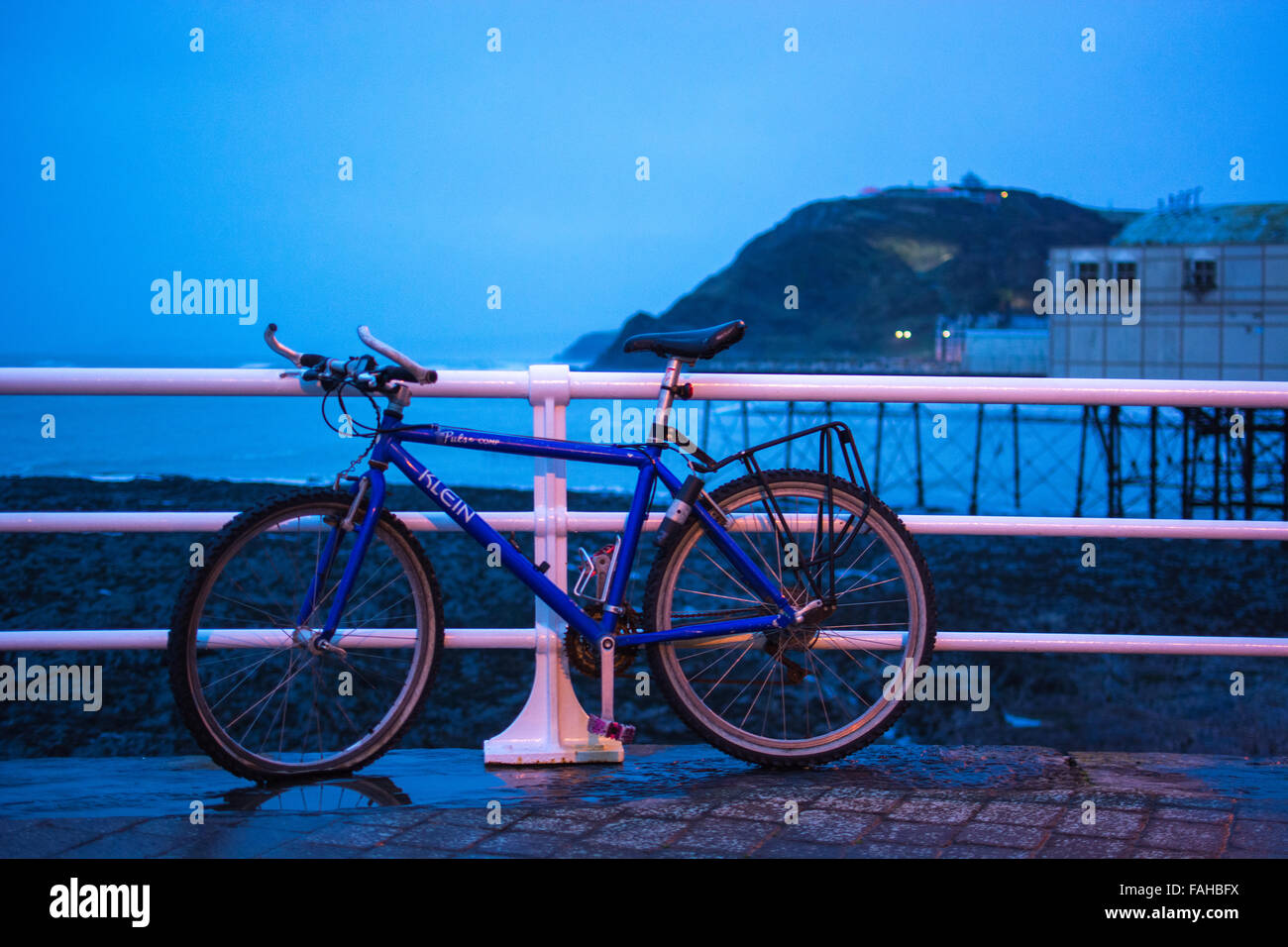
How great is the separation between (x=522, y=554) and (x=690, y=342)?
72 cm

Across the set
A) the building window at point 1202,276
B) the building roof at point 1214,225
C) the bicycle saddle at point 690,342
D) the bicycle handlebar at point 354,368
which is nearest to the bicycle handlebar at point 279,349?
the bicycle handlebar at point 354,368

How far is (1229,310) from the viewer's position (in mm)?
47344

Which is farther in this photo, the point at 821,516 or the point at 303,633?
the point at 821,516

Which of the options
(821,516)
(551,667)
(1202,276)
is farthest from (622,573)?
(1202,276)

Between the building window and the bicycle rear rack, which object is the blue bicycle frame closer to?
the bicycle rear rack

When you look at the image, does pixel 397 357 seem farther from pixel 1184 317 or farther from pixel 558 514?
pixel 1184 317

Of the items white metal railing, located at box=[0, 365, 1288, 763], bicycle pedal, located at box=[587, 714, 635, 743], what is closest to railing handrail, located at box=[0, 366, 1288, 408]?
white metal railing, located at box=[0, 365, 1288, 763]

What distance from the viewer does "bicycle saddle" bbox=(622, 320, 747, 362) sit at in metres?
3.15

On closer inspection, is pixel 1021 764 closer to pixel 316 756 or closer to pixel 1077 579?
pixel 316 756

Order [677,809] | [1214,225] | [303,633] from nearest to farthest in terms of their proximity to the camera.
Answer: [677,809] < [303,633] < [1214,225]

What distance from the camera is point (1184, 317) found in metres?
47.0

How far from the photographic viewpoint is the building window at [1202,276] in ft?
157
